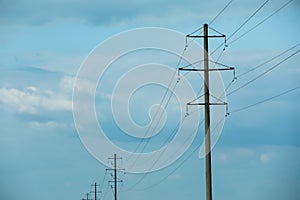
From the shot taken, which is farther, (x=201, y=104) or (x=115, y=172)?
(x=115, y=172)

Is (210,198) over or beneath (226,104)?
beneath

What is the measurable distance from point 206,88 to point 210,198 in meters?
5.82

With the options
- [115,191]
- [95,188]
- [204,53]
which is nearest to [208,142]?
[204,53]

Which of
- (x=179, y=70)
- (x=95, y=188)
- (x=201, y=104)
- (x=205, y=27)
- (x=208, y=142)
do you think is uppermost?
(x=205, y=27)

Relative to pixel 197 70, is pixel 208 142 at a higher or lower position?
lower

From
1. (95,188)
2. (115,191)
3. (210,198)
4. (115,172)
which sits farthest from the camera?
(95,188)

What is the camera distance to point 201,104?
98.6ft

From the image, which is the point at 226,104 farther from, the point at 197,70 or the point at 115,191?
the point at 115,191

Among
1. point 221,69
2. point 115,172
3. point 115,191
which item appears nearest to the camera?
point 221,69

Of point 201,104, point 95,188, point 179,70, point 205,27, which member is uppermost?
point 205,27

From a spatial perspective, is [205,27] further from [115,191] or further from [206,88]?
[115,191]

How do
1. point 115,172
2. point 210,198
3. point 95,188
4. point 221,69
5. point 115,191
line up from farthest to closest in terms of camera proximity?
1. point 95,188
2. point 115,172
3. point 115,191
4. point 221,69
5. point 210,198

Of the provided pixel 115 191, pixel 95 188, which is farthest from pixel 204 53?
pixel 95 188

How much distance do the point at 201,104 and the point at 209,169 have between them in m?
3.92
